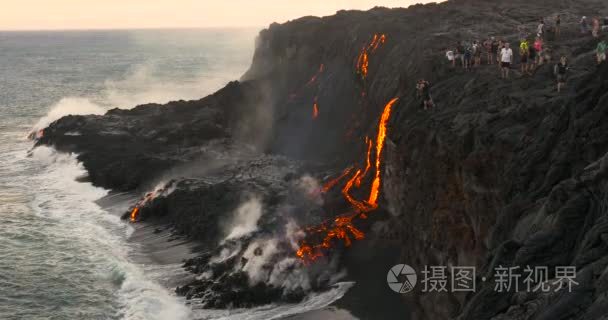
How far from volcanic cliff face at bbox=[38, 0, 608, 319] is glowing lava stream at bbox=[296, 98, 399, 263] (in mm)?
446

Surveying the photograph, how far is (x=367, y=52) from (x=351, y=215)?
2109 centimetres

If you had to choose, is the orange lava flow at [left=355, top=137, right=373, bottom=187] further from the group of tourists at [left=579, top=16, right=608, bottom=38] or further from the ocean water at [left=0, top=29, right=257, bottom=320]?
the group of tourists at [left=579, top=16, right=608, bottom=38]

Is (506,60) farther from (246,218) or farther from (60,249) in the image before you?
(60,249)

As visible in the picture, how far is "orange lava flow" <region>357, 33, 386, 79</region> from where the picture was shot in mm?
54969

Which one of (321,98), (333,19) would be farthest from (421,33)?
(333,19)

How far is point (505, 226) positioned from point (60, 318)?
22.7 meters

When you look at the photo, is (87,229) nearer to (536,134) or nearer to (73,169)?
(73,169)

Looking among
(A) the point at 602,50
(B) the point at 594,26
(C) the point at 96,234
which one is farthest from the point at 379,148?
(C) the point at 96,234

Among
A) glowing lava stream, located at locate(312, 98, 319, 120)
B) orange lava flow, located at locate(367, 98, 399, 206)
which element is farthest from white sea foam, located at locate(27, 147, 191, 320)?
glowing lava stream, located at locate(312, 98, 319, 120)

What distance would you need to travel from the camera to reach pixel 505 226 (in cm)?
2092

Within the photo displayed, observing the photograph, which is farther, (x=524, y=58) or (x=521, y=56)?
(x=521, y=56)

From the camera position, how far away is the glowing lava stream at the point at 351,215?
37188 mm

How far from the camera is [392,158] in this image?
33938 mm

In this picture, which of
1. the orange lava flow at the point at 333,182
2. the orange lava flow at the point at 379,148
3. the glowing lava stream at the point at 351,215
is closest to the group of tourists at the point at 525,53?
the orange lava flow at the point at 379,148
